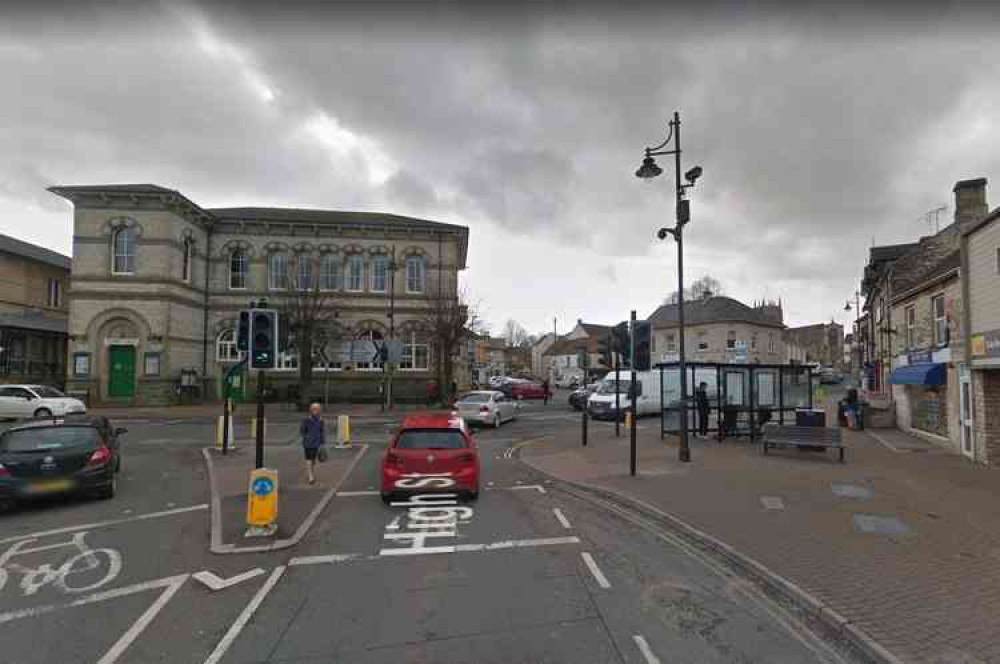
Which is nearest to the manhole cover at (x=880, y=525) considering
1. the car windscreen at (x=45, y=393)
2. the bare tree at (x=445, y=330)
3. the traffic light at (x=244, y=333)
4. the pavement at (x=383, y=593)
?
the pavement at (x=383, y=593)

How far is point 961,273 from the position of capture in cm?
1153

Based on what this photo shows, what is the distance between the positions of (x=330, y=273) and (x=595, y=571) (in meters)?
28.6

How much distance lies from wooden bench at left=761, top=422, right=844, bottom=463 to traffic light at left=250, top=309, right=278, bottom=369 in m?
11.6

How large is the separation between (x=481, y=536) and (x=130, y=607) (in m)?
3.77

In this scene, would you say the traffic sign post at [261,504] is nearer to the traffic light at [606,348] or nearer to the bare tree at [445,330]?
the traffic light at [606,348]

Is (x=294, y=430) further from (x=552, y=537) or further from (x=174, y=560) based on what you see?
(x=552, y=537)

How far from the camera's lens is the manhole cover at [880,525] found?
6.49 m

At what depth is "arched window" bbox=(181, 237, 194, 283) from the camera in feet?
91.5

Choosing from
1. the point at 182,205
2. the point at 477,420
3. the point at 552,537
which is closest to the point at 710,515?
the point at 552,537

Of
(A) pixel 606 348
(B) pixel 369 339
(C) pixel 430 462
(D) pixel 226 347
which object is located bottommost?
(C) pixel 430 462

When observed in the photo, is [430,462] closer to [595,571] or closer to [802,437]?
[595,571]

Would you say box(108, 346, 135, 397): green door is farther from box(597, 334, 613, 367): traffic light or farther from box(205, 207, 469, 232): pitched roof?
box(597, 334, 613, 367): traffic light

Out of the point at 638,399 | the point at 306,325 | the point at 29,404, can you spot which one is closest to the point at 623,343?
the point at 638,399

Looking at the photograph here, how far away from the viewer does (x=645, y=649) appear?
3.88 metres
